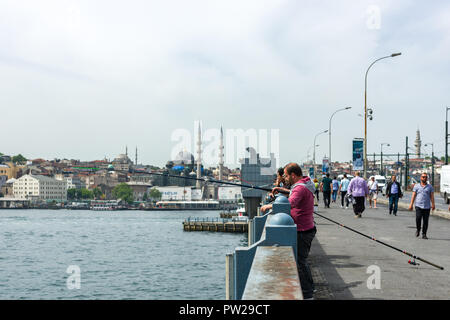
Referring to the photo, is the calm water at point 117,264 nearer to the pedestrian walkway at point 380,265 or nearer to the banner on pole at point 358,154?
the banner on pole at point 358,154

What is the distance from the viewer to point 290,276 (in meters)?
3.63

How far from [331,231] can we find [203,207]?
569 ft

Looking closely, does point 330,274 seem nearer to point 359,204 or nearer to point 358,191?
point 358,191

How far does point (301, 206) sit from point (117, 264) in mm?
42877

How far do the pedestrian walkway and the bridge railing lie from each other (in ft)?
4.03

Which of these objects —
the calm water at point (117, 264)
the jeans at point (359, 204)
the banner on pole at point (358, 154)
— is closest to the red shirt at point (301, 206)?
the jeans at point (359, 204)

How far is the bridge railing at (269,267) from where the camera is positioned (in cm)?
319

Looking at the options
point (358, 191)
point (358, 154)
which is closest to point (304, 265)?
point (358, 191)

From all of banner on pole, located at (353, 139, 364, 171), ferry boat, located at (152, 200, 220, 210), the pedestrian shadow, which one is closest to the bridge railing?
the pedestrian shadow

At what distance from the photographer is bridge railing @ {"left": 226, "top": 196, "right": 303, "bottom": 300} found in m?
3.19

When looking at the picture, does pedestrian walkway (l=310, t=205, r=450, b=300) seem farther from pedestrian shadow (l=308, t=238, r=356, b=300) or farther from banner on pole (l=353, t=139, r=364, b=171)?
banner on pole (l=353, t=139, r=364, b=171)
